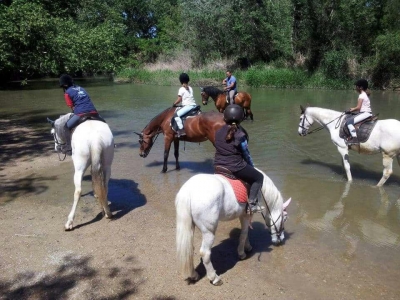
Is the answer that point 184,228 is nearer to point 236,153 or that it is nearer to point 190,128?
point 236,153

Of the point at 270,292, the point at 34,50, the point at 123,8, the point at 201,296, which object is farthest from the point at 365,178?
the point at 123,8

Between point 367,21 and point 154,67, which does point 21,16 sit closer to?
point 154,67

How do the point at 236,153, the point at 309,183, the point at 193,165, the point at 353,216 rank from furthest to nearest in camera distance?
1. the point at 193,165
2. the point at 309,183
3. the point at 353,216
4. the point at 236,153

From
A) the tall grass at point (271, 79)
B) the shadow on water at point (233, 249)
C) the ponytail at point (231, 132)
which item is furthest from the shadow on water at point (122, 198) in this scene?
the tall grass at point (271, 79)

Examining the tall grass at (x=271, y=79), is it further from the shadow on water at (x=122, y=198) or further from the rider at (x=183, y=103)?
the shadow on water at (x=122, y=198)

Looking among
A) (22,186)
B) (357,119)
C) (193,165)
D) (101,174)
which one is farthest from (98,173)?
(357,119)

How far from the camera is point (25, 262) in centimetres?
528

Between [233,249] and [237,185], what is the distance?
1.43 m

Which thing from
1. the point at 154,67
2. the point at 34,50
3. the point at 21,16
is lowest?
the point at 154,67

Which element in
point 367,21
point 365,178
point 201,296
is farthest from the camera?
point 367,21

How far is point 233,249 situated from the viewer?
574 cm

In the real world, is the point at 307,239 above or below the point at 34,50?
below

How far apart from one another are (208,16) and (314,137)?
105 ft

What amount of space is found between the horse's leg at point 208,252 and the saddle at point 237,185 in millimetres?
637
